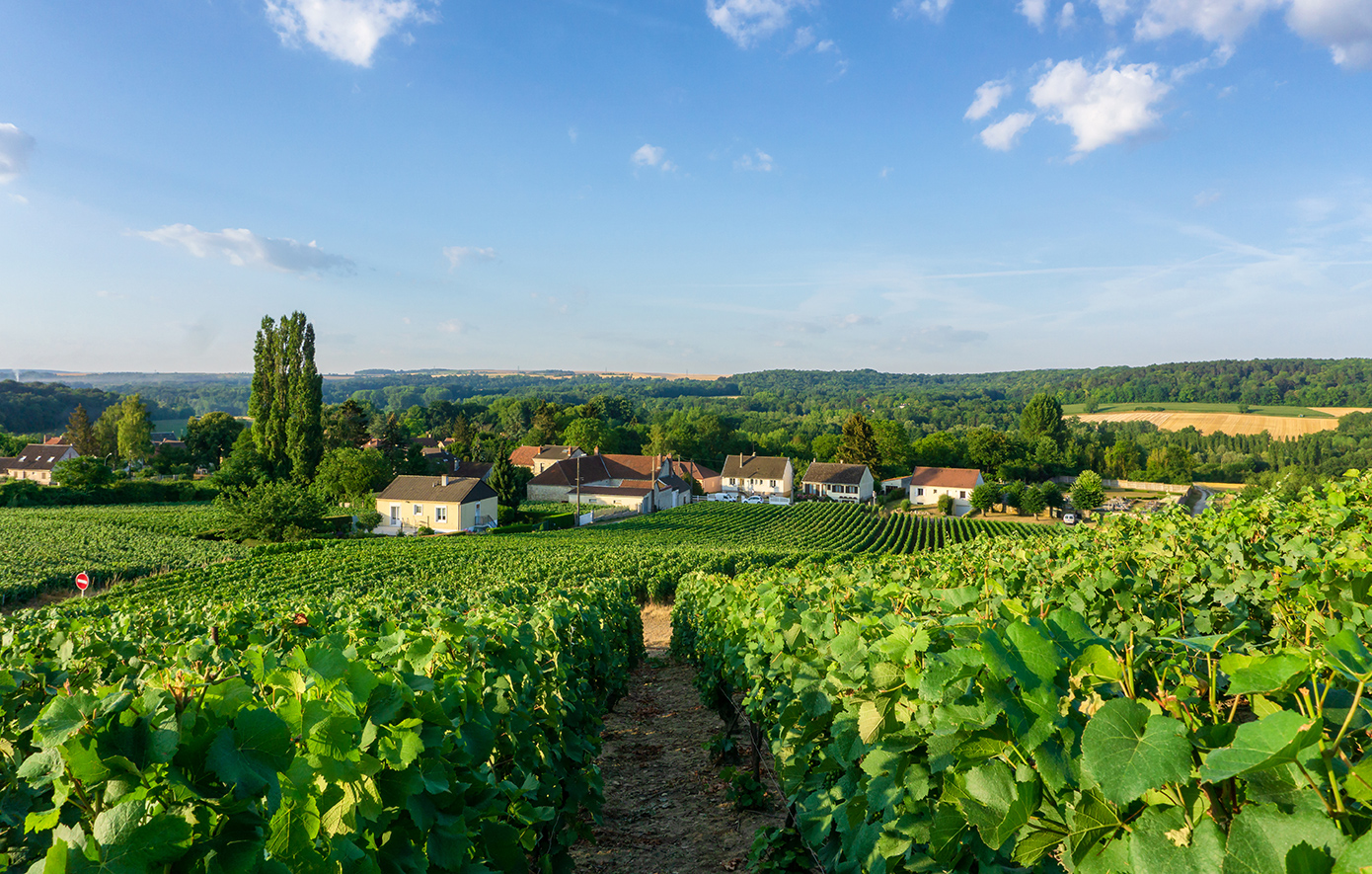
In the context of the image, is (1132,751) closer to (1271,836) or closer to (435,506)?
(1271,836)

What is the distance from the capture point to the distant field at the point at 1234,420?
10556 cm

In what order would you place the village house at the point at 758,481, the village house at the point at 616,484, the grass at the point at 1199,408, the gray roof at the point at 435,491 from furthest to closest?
the grass at the point at 1199,408, the village house at the point at 758,481, the village house at the point at 616,484, the gray roof at the point at 435,491

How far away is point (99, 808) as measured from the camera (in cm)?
142

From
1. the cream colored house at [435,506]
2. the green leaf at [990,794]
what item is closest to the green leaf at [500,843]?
the green leaf at [990,794]

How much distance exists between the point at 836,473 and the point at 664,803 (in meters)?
72.1

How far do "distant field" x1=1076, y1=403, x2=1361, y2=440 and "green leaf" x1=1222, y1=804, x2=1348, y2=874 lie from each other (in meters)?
131

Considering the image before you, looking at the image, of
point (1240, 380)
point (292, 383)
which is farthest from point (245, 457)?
point (1240, 380)

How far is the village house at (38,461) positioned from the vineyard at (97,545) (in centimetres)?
3194

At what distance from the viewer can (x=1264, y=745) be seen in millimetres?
983

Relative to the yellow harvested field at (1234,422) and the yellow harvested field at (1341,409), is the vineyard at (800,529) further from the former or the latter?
the yellow harvested field at (1341,409)

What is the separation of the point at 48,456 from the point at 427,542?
63.7m

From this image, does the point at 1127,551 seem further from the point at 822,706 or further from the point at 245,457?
the point at 245,457

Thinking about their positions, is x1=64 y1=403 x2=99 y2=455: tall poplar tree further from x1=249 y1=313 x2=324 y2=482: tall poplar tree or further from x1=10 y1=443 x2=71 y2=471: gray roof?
x1=249 y1=313 x2=324 y2=482: tall poplar tree

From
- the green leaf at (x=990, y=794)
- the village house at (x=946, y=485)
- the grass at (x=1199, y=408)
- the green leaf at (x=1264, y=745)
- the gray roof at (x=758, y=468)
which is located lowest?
the village house at (x=946, y=485)
